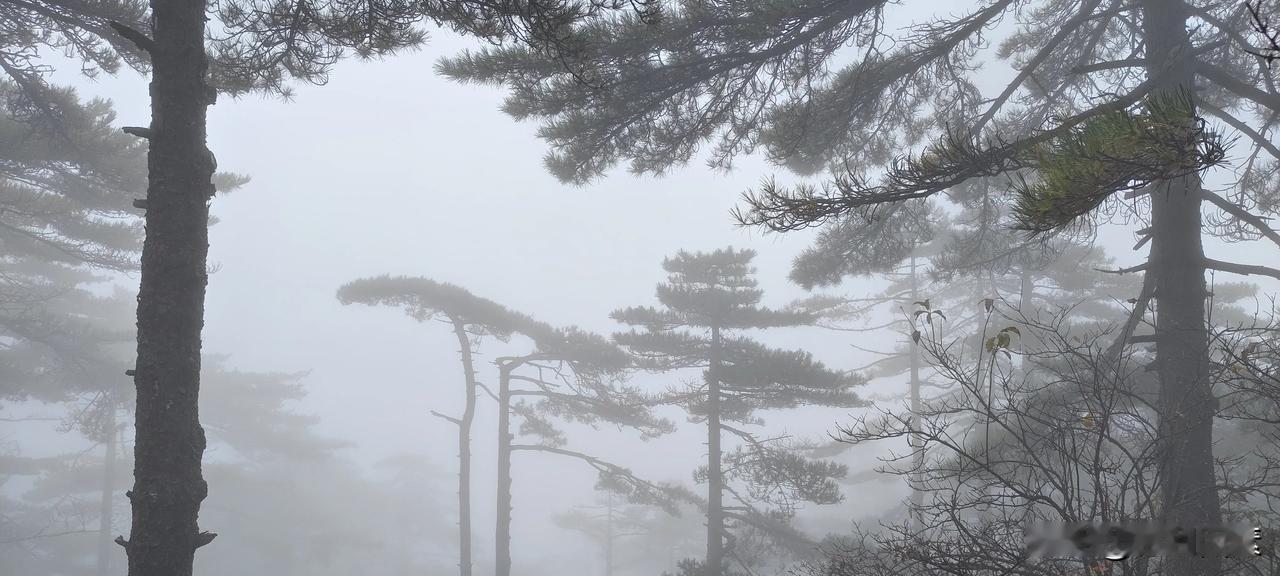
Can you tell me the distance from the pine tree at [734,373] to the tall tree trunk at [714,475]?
0.8 inches

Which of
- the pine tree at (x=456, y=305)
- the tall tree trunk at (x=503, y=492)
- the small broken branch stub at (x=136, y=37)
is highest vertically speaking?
the pine tree at (x=456, y=305)

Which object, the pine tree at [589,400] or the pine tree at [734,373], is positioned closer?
the pine tree at [734,373]

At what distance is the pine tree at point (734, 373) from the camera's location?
1413 centimetres

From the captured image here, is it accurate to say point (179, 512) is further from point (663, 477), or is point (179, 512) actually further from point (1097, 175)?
point (663, 477)

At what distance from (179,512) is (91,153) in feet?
33.1

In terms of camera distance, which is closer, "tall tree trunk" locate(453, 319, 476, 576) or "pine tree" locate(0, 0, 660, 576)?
"pine tree" locate(0, 0, 660, 576)

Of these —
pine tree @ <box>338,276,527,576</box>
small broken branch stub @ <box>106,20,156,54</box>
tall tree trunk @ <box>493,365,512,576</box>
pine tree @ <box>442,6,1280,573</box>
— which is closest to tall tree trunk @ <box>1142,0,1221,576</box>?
pine tree @ <box>442,6,1280,573</box>

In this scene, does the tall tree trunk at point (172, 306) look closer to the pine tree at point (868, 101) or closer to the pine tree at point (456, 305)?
the pine tree at point (868, 101)

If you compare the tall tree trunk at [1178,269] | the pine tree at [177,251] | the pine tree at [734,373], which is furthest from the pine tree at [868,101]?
the pine tree at [734,373]

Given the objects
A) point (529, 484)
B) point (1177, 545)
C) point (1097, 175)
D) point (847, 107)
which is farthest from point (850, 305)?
point (529, 484)

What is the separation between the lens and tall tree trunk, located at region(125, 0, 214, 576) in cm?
423

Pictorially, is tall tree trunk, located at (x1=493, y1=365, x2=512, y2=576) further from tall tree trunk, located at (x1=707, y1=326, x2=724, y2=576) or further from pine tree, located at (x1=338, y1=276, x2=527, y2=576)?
tall tree trunk, located at (x1=707, y1=326, x2=724, y2=576)

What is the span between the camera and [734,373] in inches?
587

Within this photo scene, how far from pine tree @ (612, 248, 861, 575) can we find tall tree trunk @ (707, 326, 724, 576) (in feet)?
0.07
